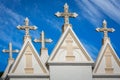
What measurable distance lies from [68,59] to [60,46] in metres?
1.06

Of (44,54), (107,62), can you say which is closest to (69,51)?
(107,62)

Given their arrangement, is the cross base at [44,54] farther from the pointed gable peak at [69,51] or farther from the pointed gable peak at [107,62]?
the pointed gable peak at [107,62]

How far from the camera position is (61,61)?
94.3 feet

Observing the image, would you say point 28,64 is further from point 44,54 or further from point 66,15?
point 44,54

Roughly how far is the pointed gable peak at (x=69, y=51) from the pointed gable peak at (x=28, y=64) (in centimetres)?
88

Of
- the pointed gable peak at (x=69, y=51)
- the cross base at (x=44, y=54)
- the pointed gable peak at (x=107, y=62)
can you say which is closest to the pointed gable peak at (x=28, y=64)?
the pointed gable peak at (x=69, y=51)

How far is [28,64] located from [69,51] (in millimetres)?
2947

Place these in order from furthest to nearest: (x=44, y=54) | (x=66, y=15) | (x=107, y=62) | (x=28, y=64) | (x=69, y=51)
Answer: (x=44, y=54)
(x=66, y=15)
(x=107, y=62)
(x=69, y=51)
(x=28, y=64)

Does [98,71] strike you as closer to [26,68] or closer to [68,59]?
[68,59]

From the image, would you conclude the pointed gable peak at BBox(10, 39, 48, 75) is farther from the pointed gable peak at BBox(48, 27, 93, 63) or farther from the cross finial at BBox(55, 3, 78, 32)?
the cross finial at BBox(55, 3, 78, 32)

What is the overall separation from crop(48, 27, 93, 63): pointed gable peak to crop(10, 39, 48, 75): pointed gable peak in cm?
88

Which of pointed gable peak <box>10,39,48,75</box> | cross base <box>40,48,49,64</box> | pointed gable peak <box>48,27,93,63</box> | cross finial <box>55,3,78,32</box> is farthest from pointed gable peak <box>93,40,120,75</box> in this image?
cross base <box>40,48,49,64</box>

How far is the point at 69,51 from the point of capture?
95.7 feet

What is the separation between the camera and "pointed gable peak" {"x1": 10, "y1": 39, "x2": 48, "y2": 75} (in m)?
28.5
